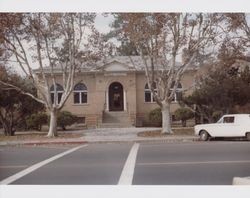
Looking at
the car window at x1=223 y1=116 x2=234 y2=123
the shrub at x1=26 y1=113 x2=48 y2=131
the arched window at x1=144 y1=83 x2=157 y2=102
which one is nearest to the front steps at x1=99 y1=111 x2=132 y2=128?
the arched window at x1=144 y1=83 x2=157 y2=102

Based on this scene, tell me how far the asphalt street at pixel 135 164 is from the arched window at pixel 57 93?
1.10m

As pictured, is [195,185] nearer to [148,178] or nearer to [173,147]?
[148,178]

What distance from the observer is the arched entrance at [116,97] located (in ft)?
28.6

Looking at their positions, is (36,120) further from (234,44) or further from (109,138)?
(234,44)

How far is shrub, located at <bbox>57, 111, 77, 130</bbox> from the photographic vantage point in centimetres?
873

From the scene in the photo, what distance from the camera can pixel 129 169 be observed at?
7379 mm

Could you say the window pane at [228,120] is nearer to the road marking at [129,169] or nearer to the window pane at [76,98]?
the road marking at [129,169]

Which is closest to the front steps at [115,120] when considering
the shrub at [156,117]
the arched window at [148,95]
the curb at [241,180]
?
the shrub at [156,117]

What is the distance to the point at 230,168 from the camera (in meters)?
7.35

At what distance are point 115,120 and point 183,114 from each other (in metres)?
1.17

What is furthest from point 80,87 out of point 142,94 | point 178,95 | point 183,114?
point 183,114
